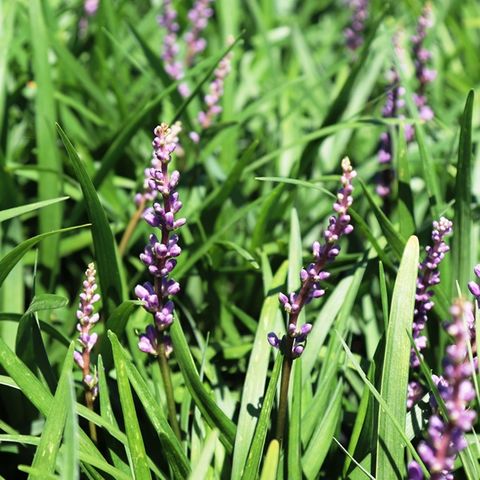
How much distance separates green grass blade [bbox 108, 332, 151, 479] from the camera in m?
2.44

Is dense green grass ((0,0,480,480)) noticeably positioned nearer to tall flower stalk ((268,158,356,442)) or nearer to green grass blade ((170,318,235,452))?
green grass blade ((170,318,235,452))

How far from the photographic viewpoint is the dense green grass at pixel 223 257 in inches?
101

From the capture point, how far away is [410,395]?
291cm

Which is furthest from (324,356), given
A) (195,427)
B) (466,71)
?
(466,71)

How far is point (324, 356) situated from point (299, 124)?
2582 mm

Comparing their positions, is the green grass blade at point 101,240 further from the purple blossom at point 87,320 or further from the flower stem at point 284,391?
the flower stem at point 284,391

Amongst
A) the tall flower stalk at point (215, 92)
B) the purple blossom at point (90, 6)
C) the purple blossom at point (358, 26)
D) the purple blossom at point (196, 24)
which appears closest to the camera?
the tall flower stalk at point (215, 92)

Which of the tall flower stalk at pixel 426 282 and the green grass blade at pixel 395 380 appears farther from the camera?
the tall flower stalk at pixel 426 282

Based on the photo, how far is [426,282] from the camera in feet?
→ 9.31

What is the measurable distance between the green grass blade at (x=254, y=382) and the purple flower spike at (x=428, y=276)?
1.84ft

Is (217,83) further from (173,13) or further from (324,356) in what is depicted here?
(324,356)

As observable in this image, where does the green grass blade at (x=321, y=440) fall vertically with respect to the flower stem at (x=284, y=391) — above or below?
below

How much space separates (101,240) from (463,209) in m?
1.60

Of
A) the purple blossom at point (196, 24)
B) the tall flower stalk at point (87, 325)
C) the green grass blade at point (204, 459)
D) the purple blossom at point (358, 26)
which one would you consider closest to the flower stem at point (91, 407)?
the tall flower stalk at point (87, 325)
